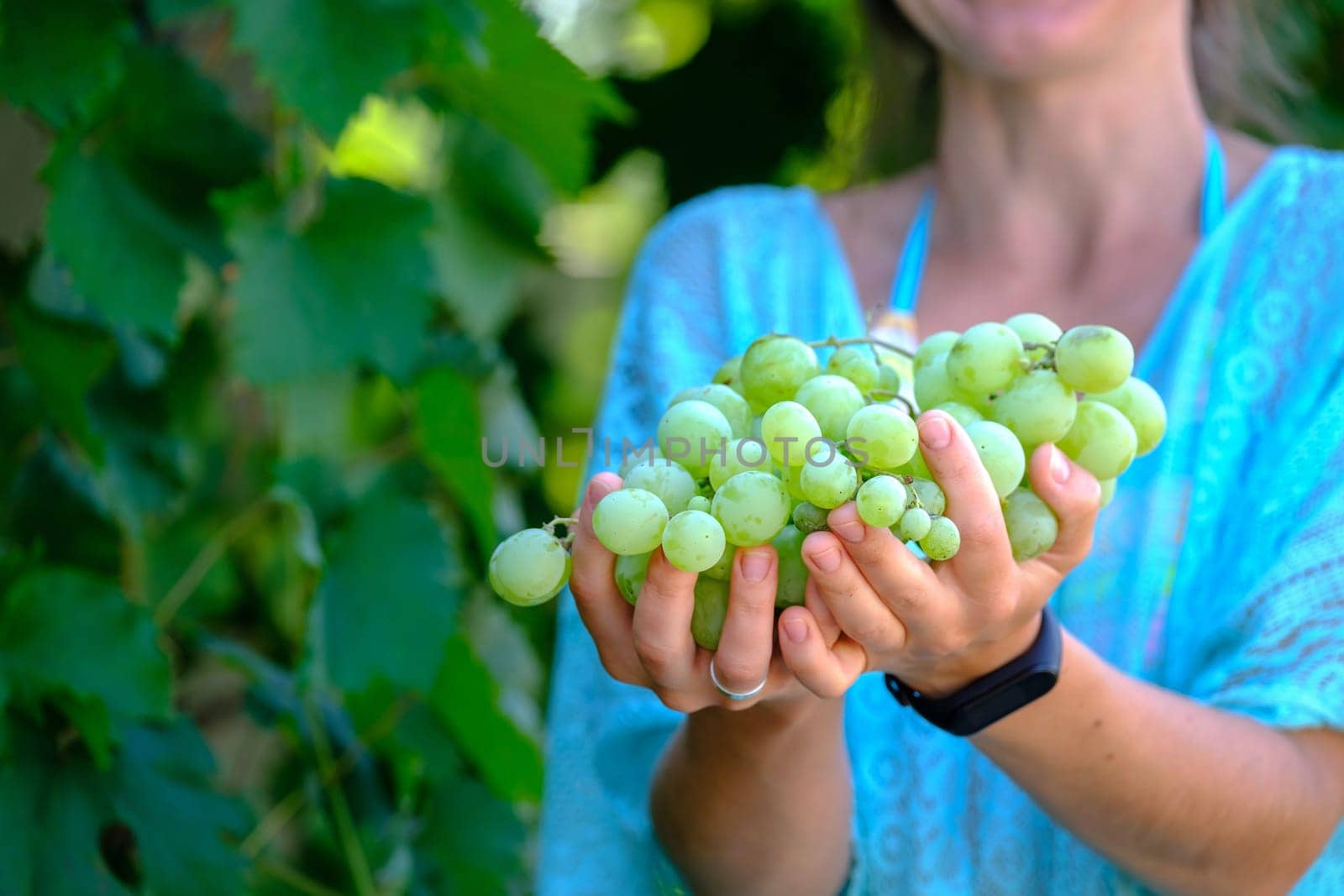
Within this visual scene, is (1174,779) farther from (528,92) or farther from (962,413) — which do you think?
(528,92)

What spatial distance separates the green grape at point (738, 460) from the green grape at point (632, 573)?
0.05 metres

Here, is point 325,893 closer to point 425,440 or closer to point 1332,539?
point 425,440

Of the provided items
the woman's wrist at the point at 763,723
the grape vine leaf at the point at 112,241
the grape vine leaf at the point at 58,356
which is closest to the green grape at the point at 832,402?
the woman's wrist at the point at 763,723

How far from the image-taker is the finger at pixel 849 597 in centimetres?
56

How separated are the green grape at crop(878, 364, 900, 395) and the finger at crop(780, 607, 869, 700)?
127mm

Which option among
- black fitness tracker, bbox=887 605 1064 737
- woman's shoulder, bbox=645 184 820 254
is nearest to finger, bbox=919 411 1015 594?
black fitness tracker, bbox=887 605 1064 737

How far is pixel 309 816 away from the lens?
128 centimetres

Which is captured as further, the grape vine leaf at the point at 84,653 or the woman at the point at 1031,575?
the grape vine leaf at the point at 84,653

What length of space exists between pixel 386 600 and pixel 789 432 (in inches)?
25.7

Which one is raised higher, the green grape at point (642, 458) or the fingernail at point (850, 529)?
the fingernail at point (850, 529)

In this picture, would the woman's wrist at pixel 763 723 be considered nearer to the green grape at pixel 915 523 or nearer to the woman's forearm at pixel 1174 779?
the woman's forearm at pixel 1174 779

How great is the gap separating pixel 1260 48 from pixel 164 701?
3.66 feet

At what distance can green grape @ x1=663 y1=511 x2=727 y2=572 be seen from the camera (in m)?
0.55

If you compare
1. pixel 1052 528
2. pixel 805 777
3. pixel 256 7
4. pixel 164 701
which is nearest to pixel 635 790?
pixel 805 777
